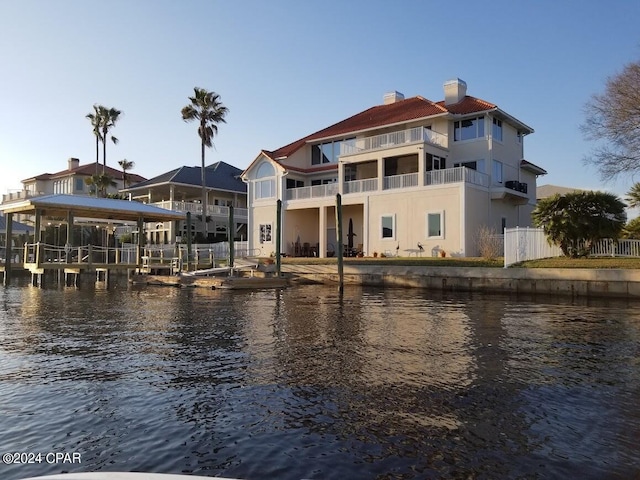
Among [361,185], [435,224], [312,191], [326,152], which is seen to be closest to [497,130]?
[435,224]

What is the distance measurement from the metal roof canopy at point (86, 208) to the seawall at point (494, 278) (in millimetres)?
8912

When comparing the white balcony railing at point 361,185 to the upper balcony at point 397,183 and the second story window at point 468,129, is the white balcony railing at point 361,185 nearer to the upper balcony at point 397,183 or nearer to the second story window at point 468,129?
the upper balcony at point 397,183

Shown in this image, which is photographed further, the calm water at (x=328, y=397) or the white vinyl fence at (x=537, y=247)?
the white vinyl fence at (x=537, y=247)

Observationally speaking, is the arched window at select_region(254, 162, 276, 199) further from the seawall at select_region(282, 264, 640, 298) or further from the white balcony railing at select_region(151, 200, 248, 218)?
the seawall at select_region(282, 264, 640, 298)

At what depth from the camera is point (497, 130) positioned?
3366 centimetres

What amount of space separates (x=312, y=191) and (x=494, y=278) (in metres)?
17.9

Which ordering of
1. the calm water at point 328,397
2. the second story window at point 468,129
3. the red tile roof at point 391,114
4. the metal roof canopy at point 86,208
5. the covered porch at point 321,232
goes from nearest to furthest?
the calm water at point 328,397, the metal roof canopy at point 86,208, the second story window at point 468,129, the red tile roof at point 391,114, the covered porch at point 321,232

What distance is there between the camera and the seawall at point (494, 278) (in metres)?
19.0

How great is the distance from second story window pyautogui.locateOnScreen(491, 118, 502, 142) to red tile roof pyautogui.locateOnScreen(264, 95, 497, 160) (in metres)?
1.46

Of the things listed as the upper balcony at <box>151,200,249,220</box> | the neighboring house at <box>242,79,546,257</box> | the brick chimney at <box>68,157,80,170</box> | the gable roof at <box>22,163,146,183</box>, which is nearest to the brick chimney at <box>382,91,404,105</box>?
the neighboring house at <box>242,79,546,257</box>

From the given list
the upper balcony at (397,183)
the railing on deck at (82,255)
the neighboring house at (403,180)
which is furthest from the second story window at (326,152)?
the railing on deck at (82,255)

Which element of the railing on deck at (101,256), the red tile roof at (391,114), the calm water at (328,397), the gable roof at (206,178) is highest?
the red tile roof at (391,114)

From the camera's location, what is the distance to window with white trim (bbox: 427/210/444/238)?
30242 mm

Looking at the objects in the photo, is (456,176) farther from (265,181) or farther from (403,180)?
(265,181)
